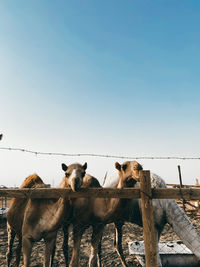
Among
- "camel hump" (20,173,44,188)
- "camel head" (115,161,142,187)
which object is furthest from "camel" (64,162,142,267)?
"camel hump" (20,173,44,188)

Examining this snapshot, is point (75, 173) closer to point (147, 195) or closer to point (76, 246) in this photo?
point (147, 195)

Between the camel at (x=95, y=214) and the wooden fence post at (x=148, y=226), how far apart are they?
106cm

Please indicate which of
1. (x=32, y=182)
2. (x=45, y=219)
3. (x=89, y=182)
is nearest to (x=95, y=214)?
(x=89, y=182)

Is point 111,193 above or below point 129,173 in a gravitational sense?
below

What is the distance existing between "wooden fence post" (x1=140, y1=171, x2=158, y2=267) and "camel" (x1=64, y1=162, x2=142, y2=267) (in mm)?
1055

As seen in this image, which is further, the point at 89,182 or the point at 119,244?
the point at 119,244

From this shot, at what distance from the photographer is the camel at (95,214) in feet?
13.3

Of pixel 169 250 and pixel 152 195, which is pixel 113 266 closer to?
pixel 169 250

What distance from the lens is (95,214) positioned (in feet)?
14.8

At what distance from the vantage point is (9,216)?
15.5 feet

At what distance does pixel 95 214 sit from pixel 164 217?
1918 mm

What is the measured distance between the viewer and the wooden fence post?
109 inches

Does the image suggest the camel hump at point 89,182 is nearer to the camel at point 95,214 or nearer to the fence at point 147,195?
the camel at point 95,214

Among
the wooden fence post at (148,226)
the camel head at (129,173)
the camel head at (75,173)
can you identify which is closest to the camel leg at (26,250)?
the camel head at (75,173)
